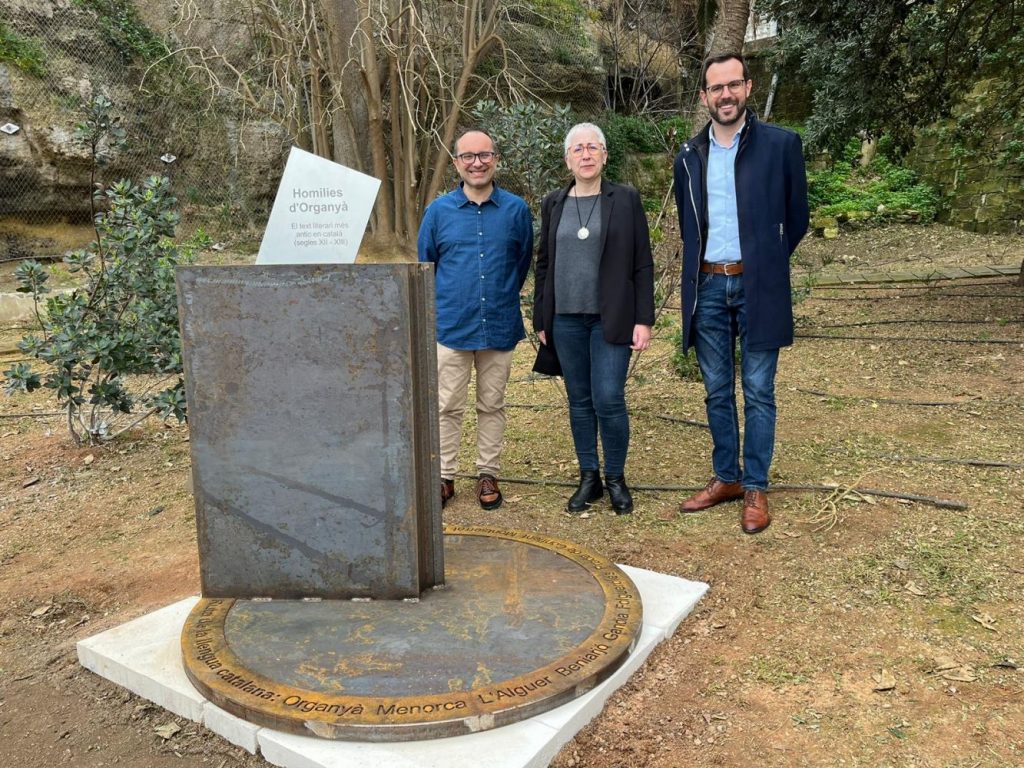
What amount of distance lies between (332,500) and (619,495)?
1.60 metres

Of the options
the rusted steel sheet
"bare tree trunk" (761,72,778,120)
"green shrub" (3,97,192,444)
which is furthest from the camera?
Result: "bare tree trunk" (761,72,778,120)

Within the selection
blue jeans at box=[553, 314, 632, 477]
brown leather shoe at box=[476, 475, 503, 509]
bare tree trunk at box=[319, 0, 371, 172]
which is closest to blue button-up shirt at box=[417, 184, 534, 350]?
blue jeans at box=[553, 314, 632, 477]

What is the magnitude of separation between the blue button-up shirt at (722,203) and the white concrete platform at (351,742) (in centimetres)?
137

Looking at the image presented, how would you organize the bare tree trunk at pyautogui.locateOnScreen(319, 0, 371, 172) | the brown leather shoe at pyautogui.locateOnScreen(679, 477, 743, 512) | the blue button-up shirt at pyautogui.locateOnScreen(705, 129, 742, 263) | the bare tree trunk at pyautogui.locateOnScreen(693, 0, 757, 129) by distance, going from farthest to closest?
the bare tree trunk at pyautogui.locateOnScreen(319, 0, 371, 172) < the bare tree trunk at pyautogui.locateOnScreen(693, 0, 757, 129) < the brown leather shoe at pyautogui.locateOnScreen(679, 477, 743, 512) < the blue button-up shirt at pyautogui.locateOnScreen(705, 129, 742, 263)

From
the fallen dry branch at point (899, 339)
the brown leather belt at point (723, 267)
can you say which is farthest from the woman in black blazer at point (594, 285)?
the fallen dry branch at point (899, 339)

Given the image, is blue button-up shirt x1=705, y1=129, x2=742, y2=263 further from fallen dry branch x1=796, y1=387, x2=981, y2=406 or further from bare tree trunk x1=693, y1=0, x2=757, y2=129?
fallen dry branch x1=796, y1=387, x2=981, y2=406

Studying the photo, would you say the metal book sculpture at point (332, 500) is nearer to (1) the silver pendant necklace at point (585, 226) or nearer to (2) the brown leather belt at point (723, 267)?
(1) the silver pendant necklace at point (585, 226)

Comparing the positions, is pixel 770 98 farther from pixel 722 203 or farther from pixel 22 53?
pixel 722 203

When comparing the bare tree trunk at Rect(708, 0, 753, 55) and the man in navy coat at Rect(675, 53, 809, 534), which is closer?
the man in navy coat at Rect(675, 53, 809, 534)

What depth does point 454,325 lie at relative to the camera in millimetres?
3766

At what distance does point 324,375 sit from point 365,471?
344mm

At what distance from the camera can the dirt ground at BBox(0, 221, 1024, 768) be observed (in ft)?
7.69

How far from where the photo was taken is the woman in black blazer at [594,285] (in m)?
3.48

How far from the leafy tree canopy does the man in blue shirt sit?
4.97 metres
